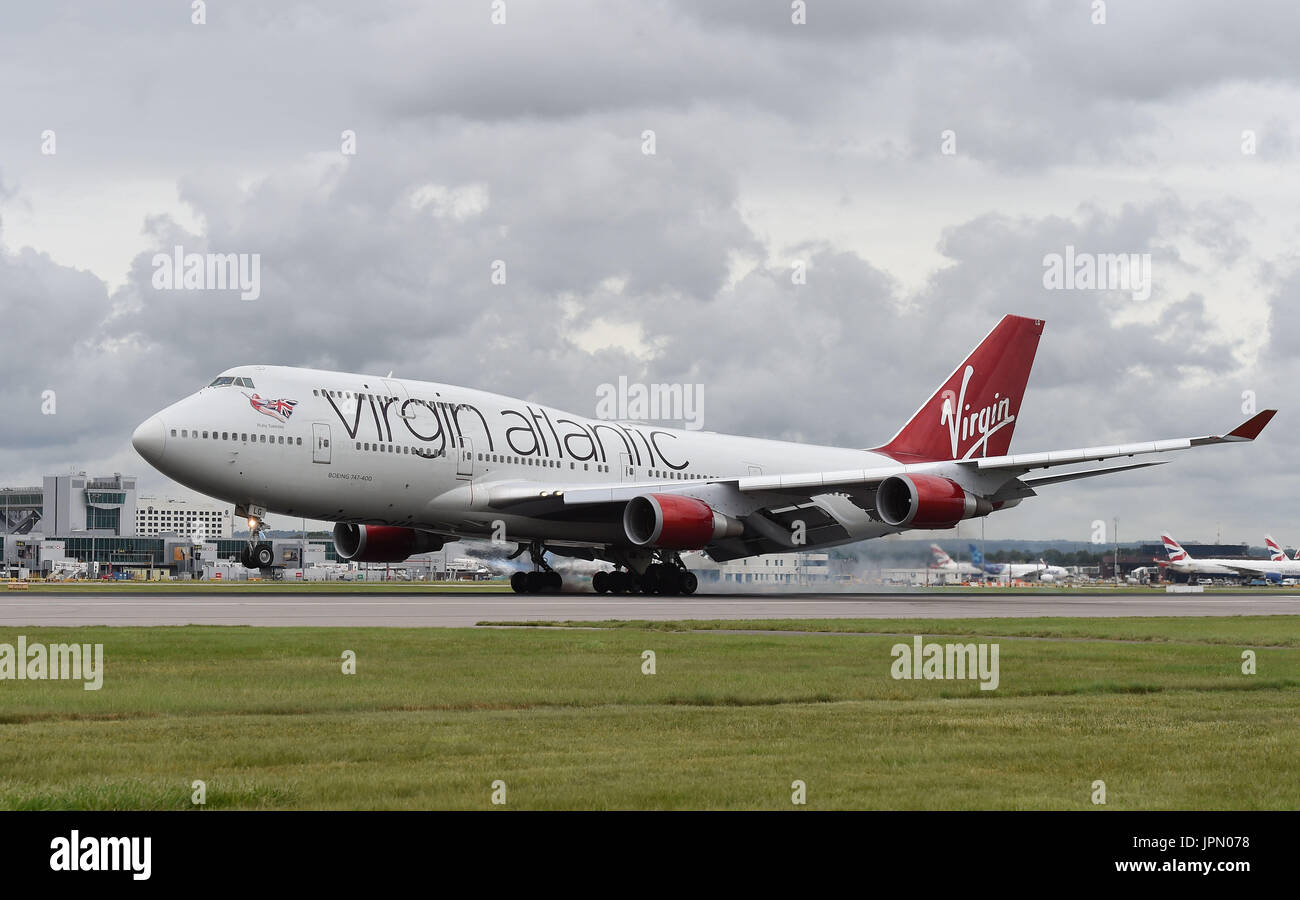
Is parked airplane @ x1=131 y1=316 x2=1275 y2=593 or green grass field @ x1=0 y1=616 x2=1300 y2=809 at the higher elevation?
parked airplane @ x1=131 y1=316 x2=1275 y2=593

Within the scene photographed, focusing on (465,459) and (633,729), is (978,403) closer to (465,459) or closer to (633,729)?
(465,459)

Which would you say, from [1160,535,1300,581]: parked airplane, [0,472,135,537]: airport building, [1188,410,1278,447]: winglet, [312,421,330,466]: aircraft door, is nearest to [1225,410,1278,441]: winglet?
[1188,410,1278,447]: winglet

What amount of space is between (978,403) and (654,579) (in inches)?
710

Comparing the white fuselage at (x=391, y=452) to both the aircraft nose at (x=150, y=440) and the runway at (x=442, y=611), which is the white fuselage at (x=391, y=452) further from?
the runway at (x=442, y=611)

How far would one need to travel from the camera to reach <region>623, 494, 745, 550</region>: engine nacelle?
1681 inches

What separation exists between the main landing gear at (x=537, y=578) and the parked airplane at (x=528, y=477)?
78 millimetres

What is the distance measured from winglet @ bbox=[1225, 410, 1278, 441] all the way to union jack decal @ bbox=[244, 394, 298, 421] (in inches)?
1044

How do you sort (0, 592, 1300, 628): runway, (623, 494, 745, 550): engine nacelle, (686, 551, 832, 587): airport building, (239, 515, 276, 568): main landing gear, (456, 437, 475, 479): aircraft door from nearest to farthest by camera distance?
(0, 592, 1300, 628): runway < (239, 515, 276, 568): main landing gear < (623, 494, 745, 550): engine nacelle < (456, 437, 475, 479): aircraft door < (686, 551, 832, 587): airport building

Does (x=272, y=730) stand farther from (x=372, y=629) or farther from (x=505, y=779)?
(x=372, y=629)

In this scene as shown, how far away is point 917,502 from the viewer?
42031mm

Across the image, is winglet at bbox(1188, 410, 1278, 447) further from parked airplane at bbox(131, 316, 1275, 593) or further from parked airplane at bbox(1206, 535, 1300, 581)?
parked airplane at bbox(1206, 535, 1300, 581)

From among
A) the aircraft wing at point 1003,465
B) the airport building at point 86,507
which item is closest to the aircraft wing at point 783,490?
the aircraft wing at point 1003,465
